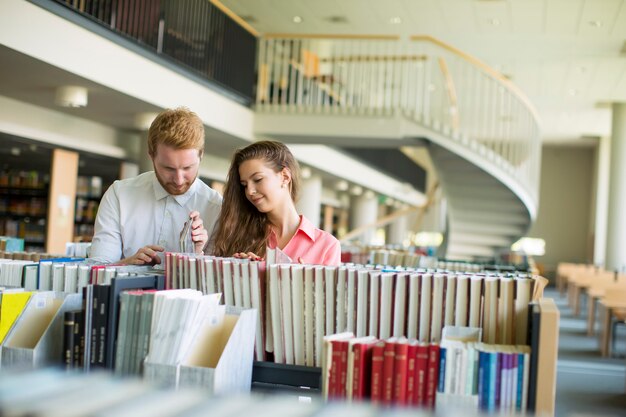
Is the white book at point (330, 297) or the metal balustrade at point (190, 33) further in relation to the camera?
the metal balustrade at point (190, 33)

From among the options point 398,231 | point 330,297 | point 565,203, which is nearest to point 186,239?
point 330,297

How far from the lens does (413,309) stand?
1.96 m

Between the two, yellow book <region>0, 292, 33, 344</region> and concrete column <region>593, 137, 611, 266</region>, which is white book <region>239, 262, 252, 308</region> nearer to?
yellow book <region>0, 292, 33, 344</region>

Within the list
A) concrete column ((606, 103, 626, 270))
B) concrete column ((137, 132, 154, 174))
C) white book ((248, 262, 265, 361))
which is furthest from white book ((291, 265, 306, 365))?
concrete column ((606, 103, 626, 270))

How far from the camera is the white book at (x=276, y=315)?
2.04 m

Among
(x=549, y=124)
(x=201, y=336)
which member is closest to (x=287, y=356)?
A: (x=201, y=336)

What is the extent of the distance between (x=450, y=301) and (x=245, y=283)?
1.96ft

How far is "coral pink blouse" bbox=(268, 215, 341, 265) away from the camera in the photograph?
249cm

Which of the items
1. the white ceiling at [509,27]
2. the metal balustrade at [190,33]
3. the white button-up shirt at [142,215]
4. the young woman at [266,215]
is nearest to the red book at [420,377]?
the young woman at [266,215]

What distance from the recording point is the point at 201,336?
5.97 ft

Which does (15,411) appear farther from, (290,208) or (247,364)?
(290,208)

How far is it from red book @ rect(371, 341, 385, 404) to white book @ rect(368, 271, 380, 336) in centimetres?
26

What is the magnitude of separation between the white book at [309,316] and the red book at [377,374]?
0.34m

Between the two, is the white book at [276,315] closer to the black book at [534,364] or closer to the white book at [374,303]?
the white book at [374,303]
